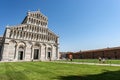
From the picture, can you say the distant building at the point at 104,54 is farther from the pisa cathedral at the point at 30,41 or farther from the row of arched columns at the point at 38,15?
the row of arched columns at the point at 38,15

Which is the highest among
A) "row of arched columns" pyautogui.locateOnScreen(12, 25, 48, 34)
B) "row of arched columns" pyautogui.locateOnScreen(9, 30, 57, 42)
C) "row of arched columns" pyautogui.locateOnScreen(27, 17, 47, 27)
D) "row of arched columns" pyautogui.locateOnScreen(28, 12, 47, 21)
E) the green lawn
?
"row of arched columns" pyautogui.locateOnScreen(28, 12, 47, 21)

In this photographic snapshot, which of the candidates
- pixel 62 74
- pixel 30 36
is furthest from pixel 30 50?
pixel 62 74

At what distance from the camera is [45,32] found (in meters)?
48.9

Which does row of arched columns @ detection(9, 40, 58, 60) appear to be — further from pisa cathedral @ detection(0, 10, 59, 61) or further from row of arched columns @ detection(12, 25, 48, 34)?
row of arched columns @ detection(12, 25, 48, 34)

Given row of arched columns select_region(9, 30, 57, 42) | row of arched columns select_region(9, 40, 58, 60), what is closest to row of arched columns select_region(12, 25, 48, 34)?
row of arched columns select_region(9, 30, 57, 42)

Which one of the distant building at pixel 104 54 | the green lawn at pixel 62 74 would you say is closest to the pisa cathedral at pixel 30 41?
the distant building at pixel 104 54

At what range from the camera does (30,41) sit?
44156mm

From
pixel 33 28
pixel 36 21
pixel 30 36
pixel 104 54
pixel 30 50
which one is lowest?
pixel 104 54

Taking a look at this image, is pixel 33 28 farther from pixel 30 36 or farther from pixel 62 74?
pixel 62 74

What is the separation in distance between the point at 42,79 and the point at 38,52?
38813 mm

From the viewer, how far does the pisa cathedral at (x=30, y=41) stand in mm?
39156

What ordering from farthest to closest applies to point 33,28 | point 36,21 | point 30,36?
point 36,21, point 33,28, point 30,36

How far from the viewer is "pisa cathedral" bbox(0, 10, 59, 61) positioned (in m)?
39.2

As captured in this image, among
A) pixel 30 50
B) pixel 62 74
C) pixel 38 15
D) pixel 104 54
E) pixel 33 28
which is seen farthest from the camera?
pixel 104 54
